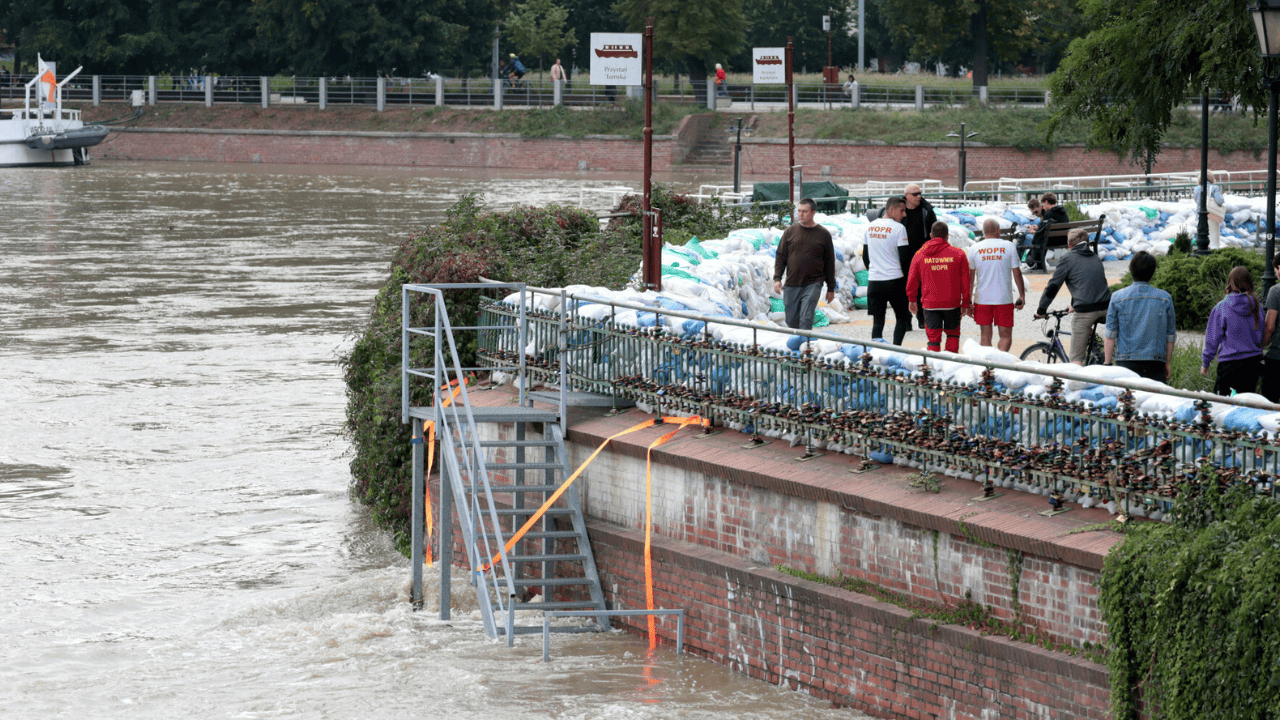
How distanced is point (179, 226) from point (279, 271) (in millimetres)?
9979

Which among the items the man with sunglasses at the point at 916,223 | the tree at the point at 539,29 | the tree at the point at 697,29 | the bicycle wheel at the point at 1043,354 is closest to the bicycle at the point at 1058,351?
the bicycle wheel at the point at 1043,354

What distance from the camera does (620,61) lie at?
60.2ft

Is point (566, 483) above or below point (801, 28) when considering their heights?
below

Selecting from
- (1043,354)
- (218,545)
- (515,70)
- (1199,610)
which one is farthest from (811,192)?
(515,70)

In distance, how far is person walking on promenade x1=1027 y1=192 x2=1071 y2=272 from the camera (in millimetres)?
21375

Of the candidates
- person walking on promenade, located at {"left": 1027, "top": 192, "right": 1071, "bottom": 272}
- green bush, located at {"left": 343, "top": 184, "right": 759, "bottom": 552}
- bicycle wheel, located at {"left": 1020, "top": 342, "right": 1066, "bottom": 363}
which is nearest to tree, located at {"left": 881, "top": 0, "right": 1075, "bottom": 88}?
person walking on promenade, located at {"left": 1027, "top": 192, "right": 1071, "bottom": 272}

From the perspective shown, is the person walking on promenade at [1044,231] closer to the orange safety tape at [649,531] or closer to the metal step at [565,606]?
the orange safety tape at [649,531]

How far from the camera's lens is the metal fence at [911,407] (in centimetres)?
783

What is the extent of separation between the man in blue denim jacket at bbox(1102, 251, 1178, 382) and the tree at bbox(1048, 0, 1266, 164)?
5.62 m

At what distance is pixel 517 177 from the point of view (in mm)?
59656

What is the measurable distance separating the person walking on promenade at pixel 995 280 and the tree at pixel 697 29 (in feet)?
178

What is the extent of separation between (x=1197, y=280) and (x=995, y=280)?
469cm

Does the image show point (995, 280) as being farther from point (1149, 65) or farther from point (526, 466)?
point (1149, 65)

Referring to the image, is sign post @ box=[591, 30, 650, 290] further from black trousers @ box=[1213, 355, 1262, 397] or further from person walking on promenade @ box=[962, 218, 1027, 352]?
black trousers @ box=[1213, 355, 1262, 397]
